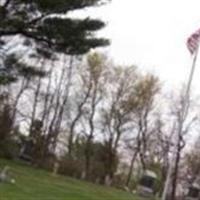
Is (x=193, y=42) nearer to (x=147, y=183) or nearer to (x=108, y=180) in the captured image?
(x=108, y=180)

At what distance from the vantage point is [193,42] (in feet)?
91.7

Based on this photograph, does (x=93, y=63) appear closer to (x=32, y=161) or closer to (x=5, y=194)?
(x=32, y=161)

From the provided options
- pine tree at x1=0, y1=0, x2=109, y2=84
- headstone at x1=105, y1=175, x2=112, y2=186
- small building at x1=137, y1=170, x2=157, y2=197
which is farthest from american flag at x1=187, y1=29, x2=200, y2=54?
small building at x1=137, y1=170, x2=157, y2=197

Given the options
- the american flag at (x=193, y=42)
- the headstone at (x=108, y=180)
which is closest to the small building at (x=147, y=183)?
the headstone at (x=108, y=180)

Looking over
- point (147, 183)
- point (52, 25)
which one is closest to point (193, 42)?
point (52, 25)

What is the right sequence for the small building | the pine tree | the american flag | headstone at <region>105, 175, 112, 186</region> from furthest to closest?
the small building < headstone at <region>105, 175, 112, 186</region> < the american flag < the pine tree

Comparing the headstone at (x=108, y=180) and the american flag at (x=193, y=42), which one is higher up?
the american flag at (x=193, y=42)

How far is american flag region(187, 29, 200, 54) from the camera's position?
27.8 m

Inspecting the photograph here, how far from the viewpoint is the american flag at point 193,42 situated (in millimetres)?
27844

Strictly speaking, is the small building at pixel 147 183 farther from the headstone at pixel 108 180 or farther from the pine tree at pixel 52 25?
the pine tree at pixel 52 25

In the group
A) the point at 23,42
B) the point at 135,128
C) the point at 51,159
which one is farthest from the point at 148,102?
the point at 23,42

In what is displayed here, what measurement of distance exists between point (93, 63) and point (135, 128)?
747 cm

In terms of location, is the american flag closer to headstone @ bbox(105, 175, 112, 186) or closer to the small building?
headstone @ bbox(105, 175, 112, 186)

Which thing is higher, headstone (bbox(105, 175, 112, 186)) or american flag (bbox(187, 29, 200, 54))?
american flag (bbox(187, 29, 200, 54))
